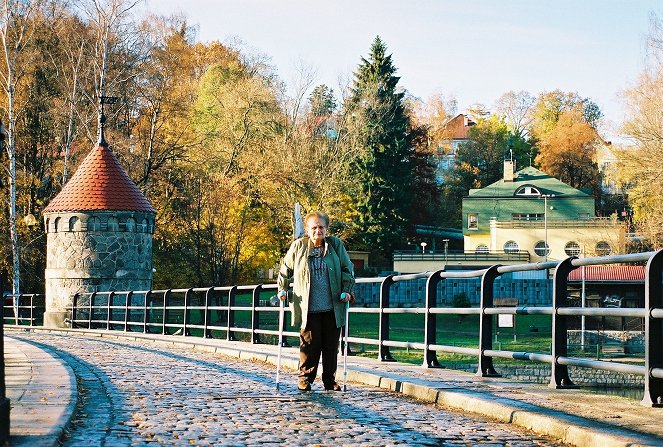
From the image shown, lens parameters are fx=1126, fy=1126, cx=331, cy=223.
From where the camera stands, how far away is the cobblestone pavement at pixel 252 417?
7.00 m

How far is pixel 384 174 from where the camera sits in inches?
2662

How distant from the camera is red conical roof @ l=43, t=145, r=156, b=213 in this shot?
35031 mm

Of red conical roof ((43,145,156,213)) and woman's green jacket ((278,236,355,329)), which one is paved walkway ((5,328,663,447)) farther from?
red conical roof ((43,145,156,213))

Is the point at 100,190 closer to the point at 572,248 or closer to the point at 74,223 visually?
the point at 74,223

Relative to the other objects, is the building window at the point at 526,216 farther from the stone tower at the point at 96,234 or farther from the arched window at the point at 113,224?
the arched window at the point at 113,224

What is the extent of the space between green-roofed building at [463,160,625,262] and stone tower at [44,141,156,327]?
4404cm

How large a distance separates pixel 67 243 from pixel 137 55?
13669 millimetres

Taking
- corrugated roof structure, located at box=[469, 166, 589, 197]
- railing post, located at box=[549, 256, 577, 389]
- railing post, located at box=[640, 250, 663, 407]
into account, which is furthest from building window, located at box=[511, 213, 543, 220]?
railing post, located at box=[640, 250, 663, 407]

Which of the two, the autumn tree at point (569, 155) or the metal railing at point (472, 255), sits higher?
the autumn tree at point (569, 155)

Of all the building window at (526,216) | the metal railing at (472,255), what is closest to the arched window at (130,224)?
the metal railing at (472,255)

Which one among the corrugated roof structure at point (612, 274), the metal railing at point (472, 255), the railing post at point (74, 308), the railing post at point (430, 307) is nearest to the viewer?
the railing post at point (430, 307)

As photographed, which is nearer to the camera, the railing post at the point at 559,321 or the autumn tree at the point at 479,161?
the railing post at the point at 559,321

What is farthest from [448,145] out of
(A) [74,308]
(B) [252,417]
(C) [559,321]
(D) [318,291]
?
(B) [252,417]

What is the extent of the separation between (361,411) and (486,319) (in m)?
2.31
